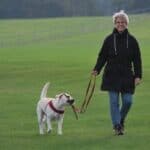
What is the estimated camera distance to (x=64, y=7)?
507 ft

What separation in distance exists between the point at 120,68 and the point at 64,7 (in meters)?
139

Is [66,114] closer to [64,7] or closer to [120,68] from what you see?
[120,68]

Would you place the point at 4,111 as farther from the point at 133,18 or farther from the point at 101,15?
the point at 101,15

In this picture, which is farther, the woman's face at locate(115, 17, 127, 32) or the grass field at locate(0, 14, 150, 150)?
the woman's face at locate(115, 17, 127, 32)

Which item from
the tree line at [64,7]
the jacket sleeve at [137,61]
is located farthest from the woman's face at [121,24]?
the tree line at [64,7]

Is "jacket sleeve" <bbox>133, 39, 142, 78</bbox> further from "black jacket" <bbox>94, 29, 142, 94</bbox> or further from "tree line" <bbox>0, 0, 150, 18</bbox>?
"tree line" <bbox>0, 0, 150, 18</bbox>

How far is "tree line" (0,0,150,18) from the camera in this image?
14612cm

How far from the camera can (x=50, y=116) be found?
16188 mm

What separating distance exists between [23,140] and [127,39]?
2593 millimetres

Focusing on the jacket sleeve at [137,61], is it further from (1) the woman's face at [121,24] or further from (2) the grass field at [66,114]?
(2) the grass field at [66,114]

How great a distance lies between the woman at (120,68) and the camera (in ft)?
51.4

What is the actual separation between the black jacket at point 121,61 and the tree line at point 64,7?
4964 inches

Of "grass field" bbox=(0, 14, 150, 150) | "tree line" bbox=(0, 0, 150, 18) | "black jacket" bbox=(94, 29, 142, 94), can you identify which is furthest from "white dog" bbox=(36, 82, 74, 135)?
"tree line" bbox=(0, 0, 150, 18)

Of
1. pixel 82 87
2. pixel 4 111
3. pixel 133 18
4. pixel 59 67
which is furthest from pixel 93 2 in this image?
pixel 4 111
